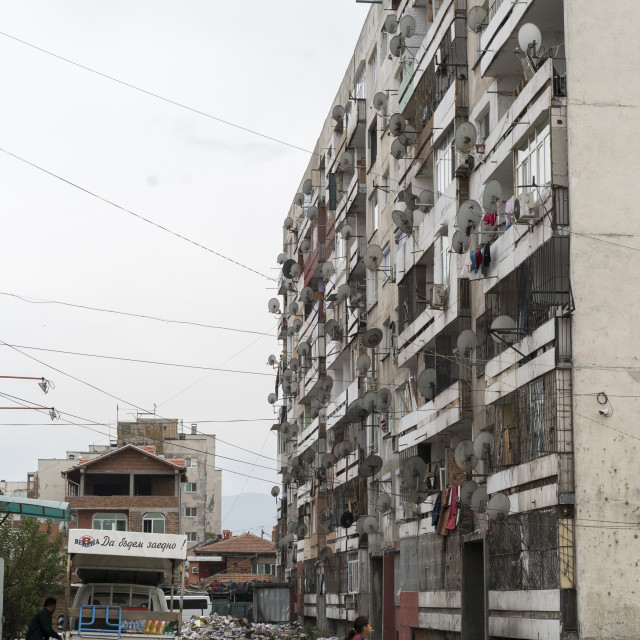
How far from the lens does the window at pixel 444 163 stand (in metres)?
30.2

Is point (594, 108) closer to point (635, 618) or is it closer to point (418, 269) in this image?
point (635, 618)

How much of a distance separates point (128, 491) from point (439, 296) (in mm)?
44406

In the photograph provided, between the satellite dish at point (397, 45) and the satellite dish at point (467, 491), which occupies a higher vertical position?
the satellite dish at point (397, 45)

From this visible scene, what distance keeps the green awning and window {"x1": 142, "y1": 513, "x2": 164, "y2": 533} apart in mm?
42406

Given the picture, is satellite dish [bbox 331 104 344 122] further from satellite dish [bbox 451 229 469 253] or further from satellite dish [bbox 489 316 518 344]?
satellite dish [bbox 489 316 518 344]

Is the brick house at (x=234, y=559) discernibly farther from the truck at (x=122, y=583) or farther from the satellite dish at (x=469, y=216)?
the satellite dish at (x=469, y=216)

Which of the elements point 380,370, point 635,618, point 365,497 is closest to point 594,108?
point 635,618

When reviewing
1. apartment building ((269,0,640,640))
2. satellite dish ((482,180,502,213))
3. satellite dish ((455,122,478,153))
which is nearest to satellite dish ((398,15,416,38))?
apartment building ((269,0,640,640))

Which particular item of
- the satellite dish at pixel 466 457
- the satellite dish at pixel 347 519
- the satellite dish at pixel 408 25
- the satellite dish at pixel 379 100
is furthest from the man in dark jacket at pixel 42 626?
the satellite dish at pixel 379 100

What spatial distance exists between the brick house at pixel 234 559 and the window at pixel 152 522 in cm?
1974

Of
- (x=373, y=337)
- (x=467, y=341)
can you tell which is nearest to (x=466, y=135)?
(x=467, y=341)

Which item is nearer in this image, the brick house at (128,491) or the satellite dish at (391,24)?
the satellite dish at (391,24)

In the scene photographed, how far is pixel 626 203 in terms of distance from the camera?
21.7 m

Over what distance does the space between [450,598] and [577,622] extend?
8708 millimetres
